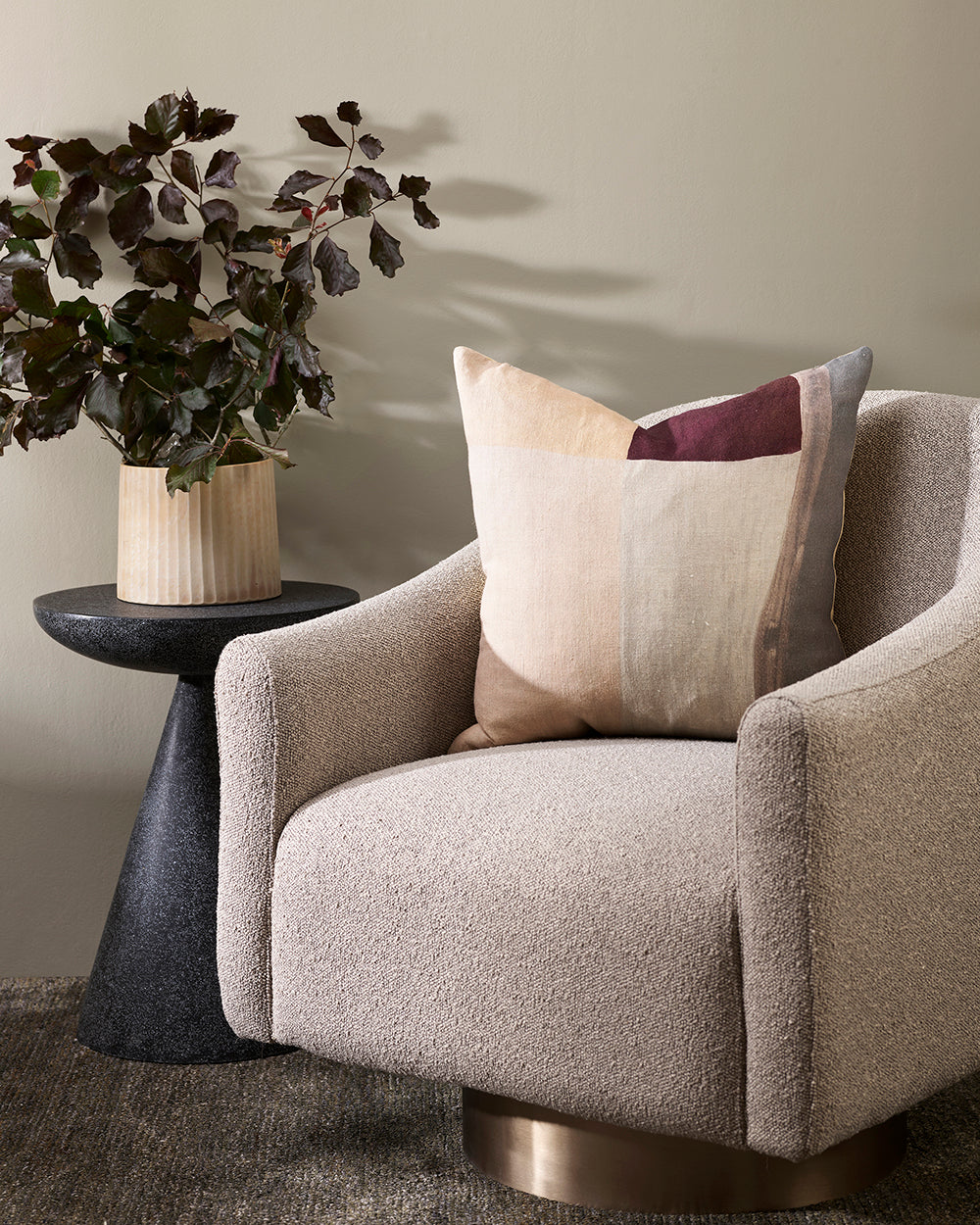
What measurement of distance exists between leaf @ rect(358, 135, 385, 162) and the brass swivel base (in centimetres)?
126


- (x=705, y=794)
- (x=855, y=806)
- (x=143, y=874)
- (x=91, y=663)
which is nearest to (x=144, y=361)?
(x=91, y=663)

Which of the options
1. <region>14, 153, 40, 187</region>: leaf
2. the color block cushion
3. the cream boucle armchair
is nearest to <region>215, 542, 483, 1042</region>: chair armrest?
the cream boucle armchair

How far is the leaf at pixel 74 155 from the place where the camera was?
1658mm

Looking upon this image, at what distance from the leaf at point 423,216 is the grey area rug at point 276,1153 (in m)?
1.16

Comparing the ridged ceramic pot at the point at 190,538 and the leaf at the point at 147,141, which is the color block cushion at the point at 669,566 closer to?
the ridged ceramic pot at the point at 190,538

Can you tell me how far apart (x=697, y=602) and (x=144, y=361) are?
0.88 metres

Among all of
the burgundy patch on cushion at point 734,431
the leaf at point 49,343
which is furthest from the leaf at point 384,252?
the burgundy patch on cushion at point 734,431

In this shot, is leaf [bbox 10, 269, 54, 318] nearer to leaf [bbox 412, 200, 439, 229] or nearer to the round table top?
the round table top

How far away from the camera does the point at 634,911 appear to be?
932 millimetres

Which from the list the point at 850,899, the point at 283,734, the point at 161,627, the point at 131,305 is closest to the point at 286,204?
the point at 131,305

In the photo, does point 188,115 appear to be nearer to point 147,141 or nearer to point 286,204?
point 147,141

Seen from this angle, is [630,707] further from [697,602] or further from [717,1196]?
[717,1196]

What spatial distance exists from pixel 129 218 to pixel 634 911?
1251 mm

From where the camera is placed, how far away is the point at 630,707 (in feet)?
4.14
